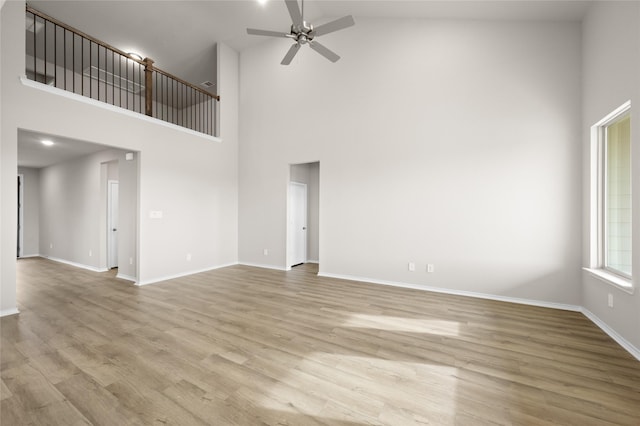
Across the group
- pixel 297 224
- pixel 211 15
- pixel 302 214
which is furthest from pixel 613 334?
pixel 211 15

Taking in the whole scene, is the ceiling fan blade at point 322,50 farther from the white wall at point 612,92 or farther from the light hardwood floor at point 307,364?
the light hardwood floor at point 307,364

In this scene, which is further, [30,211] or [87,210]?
[30,211]

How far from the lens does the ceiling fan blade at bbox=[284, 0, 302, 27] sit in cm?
295

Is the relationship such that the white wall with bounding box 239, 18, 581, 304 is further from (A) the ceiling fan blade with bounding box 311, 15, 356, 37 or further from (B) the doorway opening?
(A) the ceiling fan blade with bounding box 311, 15, 356, 37

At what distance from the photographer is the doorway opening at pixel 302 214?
5.99 metres

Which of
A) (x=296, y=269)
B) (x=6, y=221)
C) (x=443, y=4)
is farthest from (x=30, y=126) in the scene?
(x=443, y=4)

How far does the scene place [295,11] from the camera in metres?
3.05

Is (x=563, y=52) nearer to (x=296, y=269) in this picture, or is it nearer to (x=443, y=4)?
(x=443, y=4)

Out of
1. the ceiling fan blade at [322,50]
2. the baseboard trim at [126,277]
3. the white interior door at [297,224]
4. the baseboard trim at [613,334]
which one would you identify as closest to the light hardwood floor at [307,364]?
the baseboard trim at [613,334]

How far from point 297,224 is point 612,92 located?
5.30m

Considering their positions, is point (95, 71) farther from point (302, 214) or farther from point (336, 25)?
point (336, 25)

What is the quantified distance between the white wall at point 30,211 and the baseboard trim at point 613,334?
12.0 meters

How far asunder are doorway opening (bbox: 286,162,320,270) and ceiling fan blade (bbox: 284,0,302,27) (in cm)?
301

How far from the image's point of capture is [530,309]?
3516 mm
